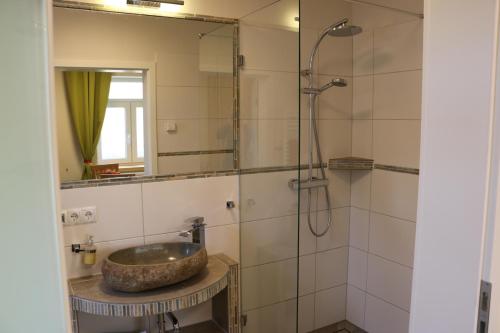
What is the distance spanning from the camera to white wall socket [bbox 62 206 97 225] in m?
2.06

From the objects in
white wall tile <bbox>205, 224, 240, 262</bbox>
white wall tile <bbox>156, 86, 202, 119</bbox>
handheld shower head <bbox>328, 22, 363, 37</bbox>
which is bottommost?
white wall tile <bbox>205, 224, 240, 262</bbox>

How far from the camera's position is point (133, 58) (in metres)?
2.19

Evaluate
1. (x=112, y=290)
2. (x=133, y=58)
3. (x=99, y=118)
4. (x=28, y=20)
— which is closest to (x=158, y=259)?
(x=112, y=290)

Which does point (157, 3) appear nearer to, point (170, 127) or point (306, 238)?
point (170, 127)

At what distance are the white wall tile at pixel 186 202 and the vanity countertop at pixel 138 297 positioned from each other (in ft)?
1.27

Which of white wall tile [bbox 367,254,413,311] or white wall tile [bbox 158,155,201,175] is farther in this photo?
white wall tile [bbox 367,254,413,311]

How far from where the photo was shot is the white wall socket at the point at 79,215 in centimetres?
206

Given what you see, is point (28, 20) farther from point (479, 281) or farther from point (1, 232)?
point (479, 281)

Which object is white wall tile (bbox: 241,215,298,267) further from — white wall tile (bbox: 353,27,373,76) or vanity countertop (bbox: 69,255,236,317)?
white wall tile (bbox: 353,27,373,76)

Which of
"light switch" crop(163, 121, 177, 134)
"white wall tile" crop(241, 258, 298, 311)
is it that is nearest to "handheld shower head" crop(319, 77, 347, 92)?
"light switch" crop(163, 121, 177, 134)

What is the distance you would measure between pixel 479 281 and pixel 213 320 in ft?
5.74

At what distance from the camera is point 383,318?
113 inches

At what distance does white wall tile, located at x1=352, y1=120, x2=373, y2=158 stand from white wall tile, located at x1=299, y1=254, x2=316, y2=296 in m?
0.79

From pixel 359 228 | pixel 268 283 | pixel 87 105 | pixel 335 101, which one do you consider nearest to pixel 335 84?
pixel 335 101
